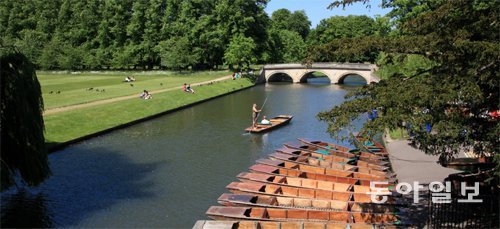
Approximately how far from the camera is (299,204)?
16141 millimetres

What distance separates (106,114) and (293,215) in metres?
26.7

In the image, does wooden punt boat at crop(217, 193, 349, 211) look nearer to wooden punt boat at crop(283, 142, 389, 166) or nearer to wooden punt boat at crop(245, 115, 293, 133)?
wooden punt boat at crop(283, 142, 389, 166)

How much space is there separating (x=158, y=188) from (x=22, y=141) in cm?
624

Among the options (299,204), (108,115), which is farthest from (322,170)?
(108,115)

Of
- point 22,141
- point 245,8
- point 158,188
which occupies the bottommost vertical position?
point 158,188

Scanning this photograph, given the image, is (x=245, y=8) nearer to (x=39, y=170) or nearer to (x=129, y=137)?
(x=129, y=137)

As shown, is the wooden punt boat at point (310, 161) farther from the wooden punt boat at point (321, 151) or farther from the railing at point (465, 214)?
the railing at point (465, 214)

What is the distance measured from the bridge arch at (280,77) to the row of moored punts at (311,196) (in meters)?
57.7

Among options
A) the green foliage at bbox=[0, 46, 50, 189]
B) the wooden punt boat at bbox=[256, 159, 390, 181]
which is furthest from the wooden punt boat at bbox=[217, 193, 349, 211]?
the green foliage at bbox=[0, 46, 50, 189]

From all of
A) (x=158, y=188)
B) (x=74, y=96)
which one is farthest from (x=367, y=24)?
(x=158, y=188)

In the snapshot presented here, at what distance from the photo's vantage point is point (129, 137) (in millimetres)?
32562

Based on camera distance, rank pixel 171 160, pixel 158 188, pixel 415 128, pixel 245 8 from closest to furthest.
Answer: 1. pixel 415 128
2. pixel 158 188
3. pixel 171 160
4. pixel 245 8

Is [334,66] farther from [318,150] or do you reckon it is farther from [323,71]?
A: [318,150]

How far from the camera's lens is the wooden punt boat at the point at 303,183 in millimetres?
17344
